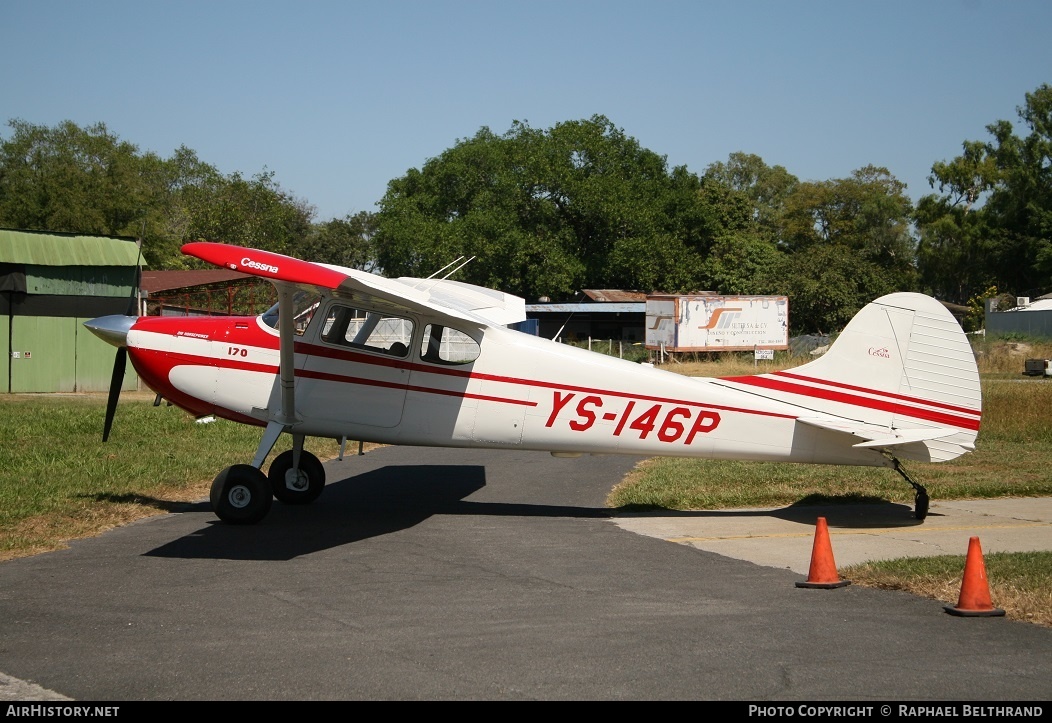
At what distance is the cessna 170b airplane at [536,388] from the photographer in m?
10.7

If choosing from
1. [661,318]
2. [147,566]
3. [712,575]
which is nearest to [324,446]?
[147,566]

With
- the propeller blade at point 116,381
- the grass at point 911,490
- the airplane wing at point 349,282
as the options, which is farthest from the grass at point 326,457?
the airplane wing at point 349,282

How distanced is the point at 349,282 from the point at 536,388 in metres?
2.62

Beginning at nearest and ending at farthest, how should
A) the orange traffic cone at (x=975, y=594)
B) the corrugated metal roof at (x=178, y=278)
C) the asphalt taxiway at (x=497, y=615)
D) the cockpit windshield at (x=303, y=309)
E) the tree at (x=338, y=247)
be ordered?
1. the asphalt taxiway at (x=497, y=615)
2. the orange traffic cone at (x=975, y=594)
3. the cockpit windshield at (x=303, y=309)
4. the corrugated metal roof at (x=178, y=278)
5. the tree at (x=338, y=247)

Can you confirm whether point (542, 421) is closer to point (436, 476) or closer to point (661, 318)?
point (436, 476)

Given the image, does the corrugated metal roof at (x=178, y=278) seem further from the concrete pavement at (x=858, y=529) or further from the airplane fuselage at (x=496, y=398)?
the concrete pavement at (x=858, y=529)

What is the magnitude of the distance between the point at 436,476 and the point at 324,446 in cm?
414

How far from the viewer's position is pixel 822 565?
781 centimetres

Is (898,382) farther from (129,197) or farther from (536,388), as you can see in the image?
(129,197)

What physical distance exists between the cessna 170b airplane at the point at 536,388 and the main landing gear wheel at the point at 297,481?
94cm

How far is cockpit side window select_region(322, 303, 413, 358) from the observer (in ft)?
35.7

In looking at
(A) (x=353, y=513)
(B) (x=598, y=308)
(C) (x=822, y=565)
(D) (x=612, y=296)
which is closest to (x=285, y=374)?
(A) (x=353, y=513)

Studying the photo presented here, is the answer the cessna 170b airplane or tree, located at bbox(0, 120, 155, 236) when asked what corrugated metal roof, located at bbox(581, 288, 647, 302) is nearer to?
tree, located at bbox(0, 120, 155, 236)

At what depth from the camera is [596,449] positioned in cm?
1084
